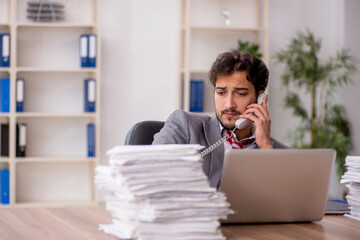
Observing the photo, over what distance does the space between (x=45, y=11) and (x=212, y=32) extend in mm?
1543

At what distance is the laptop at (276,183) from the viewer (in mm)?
1582

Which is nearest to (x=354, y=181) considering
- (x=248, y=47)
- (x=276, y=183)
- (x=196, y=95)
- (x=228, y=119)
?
(x=276, y=183)

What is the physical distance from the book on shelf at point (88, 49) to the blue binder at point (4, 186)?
113cm

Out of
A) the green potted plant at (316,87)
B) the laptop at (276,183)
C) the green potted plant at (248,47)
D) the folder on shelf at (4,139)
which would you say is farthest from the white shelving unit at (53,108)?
the laptop at (276,183)

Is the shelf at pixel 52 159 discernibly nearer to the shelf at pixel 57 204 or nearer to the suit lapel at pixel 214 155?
the shelf at pixel 57 204

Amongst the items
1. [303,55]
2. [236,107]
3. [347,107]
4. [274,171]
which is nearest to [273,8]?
[303,55]

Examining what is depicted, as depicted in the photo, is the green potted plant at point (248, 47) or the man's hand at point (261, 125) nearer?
the man's hand at point (261, 125)

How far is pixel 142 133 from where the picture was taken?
248 centimetres

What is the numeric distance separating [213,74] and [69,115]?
2.65m

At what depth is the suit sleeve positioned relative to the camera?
7.65 ft

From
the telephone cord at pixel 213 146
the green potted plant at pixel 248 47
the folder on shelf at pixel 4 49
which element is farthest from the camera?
the green potted plant at pixel 248 47

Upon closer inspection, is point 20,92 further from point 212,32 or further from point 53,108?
point 212,32

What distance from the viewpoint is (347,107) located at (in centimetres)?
573

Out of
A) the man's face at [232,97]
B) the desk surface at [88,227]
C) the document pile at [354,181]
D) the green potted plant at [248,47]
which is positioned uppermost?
the green potted plant at [248,47]
